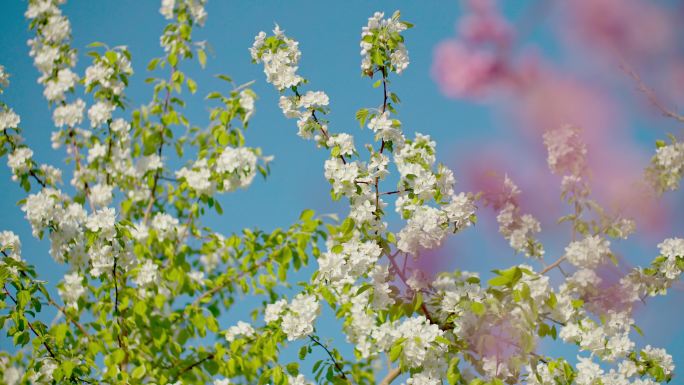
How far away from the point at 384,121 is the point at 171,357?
294cm

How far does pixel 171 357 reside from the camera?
16.9 feet

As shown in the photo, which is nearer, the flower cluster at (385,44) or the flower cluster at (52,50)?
the flower cluster at (385,44)

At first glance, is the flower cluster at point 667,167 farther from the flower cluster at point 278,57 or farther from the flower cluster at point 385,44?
the flower cluster at point 278,57

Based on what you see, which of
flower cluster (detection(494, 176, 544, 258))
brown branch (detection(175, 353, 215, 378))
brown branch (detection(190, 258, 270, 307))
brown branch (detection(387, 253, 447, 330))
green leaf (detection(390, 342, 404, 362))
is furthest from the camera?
brown branch (detection(190, 258, 270, 307))

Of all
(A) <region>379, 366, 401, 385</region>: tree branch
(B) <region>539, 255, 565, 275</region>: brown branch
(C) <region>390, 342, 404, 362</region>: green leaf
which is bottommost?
(C) <region>390, 342, 404, 362</region>: green leaf

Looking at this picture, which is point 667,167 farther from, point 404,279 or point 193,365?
point 193,365

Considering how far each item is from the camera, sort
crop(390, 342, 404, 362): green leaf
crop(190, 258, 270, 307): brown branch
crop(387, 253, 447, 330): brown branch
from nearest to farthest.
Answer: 1. crop(390, 342, 404, 362): green leaf
2. crop(387, 253, 447, 330): brown branch
3. crop(190, 258, 270, 307): brown branch

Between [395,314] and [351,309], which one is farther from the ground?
[351,309]

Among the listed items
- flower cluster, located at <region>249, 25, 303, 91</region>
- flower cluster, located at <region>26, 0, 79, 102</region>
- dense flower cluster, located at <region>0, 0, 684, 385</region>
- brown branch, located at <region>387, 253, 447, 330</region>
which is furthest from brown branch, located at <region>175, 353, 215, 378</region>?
flower cluster, located at <region>26, 0, 79, 102</region>

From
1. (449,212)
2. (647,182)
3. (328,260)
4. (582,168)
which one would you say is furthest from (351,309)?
(647,182)

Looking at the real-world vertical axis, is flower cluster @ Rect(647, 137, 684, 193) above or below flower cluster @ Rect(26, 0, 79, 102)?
below

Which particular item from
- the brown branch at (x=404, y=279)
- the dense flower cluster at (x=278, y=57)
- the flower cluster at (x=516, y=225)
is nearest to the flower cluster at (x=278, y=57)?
the dense flower cluster at (x=278, y=57)

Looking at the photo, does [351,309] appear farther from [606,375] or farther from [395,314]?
[606,375]

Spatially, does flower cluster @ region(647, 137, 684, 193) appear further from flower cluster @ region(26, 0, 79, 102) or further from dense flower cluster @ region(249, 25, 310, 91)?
flower cluster @ region(26, 0, 79, 102)
